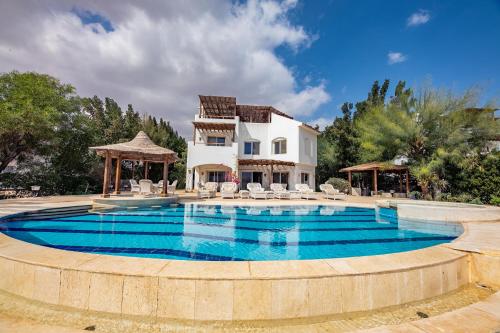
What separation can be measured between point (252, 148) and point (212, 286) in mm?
21385

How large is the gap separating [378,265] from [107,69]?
79.9ft

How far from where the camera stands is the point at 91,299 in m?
2.61

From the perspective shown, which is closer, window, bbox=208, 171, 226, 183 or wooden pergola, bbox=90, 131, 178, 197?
wooden pergola, bbox=90, 131, 178, 197

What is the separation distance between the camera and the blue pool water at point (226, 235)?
5340 mm

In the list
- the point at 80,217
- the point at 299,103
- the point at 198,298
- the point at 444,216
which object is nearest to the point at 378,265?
the point at 198,298

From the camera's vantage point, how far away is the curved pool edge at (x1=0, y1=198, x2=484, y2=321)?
8.34 ft

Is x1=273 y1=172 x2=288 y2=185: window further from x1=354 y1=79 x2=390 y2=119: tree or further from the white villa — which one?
x1=354 y1=79 x2=390 y2=119: tree

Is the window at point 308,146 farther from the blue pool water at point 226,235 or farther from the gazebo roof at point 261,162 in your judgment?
the blue pool water at point 226,235

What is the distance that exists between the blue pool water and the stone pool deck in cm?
212

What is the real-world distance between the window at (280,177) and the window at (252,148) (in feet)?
9.98

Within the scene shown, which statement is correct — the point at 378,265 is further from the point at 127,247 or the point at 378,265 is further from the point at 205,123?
the point at 205,123

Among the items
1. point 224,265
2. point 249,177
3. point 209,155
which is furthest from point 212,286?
point 249,177

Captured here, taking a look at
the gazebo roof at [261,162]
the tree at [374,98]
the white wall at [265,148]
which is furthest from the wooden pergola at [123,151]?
the tree at [374,98]

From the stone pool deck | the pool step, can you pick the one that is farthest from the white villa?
the stone pool deck
